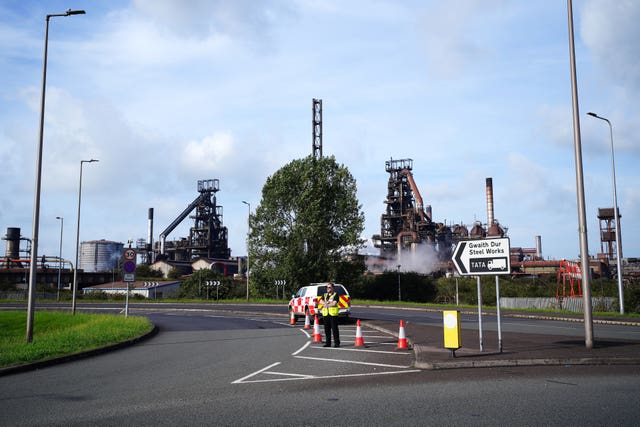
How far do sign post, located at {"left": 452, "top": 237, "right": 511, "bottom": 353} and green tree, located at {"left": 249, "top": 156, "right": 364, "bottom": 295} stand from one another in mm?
36721

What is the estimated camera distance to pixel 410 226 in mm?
76438

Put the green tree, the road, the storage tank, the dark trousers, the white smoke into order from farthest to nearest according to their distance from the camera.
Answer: the storage tank
the white smoke
the green tree
the dark trousers
the road

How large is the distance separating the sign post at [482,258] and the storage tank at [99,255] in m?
122

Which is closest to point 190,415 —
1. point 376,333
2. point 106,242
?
point 376,333

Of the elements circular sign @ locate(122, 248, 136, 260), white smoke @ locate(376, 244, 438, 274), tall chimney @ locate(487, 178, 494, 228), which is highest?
tall chimney @ locate(487, 178, 494, 228)

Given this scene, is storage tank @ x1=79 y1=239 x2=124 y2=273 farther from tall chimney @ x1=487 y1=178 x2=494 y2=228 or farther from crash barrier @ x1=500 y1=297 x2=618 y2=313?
crash barrier @ x1=500 y1=297 x2=618 y2=313

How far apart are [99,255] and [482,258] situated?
408 feet

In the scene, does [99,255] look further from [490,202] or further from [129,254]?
[129,254]

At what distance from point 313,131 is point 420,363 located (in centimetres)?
6354

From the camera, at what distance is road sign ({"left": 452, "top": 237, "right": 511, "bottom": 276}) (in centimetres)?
1187

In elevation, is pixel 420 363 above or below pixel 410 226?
below

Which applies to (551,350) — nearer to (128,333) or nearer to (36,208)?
(128,333)

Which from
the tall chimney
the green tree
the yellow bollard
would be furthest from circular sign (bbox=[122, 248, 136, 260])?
the tall chimney

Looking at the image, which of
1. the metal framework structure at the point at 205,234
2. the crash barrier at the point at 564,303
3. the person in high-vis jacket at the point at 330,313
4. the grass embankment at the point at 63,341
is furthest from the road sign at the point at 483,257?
the metal framework structure at the point at 205,234
